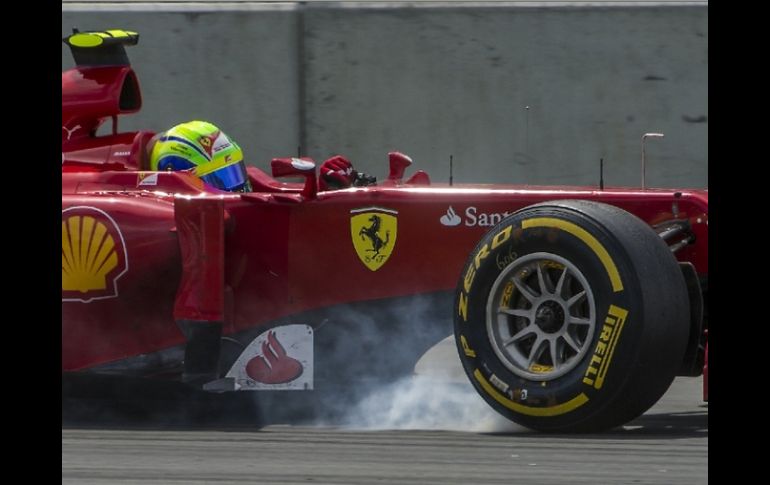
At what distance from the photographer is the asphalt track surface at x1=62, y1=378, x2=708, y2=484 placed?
4.50 m

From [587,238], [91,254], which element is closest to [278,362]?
[91,254]

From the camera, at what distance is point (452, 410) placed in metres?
6.08

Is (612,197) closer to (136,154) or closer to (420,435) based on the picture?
(420,435)

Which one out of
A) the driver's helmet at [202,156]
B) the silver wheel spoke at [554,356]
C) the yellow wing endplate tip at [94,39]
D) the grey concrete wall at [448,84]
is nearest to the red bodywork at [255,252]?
the driver's helmet at [202,156]

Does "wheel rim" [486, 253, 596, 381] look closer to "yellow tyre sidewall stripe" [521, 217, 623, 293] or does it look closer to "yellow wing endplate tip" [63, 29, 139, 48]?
"yellow tyre sidewall stripe" [521, 217, 623, 293]

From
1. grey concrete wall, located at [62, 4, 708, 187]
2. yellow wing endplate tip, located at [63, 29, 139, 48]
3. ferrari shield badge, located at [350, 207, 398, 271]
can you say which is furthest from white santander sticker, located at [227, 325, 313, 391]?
grey concrete wall, located at [62, 4, 708, 187]

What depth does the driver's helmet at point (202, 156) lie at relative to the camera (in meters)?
7.20

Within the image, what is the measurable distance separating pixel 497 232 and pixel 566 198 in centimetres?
66

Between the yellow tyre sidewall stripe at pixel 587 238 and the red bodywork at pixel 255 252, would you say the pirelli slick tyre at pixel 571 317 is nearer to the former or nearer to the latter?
the yellow tyre sidewall stripe at pixel 587 238

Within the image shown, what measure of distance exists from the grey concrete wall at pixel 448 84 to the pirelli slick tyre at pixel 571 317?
4.31 meters

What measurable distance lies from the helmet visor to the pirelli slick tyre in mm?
1897

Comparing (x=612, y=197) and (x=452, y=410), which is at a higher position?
(x=612, y=197)

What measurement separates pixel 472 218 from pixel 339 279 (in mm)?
611
